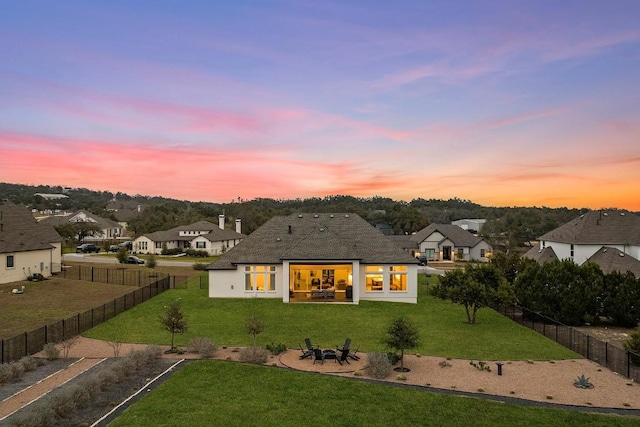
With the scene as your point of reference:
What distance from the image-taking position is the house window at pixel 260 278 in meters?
35.8

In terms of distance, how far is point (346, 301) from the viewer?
113 feet

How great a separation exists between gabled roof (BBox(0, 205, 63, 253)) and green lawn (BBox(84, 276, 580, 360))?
53.7 ft

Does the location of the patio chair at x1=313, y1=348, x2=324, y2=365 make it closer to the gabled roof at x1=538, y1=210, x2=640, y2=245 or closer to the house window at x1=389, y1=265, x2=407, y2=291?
the house window at x1=389, y1=265, x2=407, y2=291

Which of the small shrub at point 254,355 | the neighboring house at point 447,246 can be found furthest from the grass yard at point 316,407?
the neighboring house at point 447,246

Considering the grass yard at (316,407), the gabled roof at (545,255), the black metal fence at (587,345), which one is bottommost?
the black metal fence at (587,345)

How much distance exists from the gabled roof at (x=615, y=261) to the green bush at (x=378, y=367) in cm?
2766

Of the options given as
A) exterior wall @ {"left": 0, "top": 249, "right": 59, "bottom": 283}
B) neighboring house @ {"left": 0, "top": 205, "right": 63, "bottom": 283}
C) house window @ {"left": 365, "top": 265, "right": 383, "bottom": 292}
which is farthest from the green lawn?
neighboring house @ {"left": 0, "top": 205, "right": 63, "bottom": 283}

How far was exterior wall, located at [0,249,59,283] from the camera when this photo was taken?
3956 centimetres

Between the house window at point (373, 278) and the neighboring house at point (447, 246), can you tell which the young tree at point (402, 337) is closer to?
the house window at point (373, 278)

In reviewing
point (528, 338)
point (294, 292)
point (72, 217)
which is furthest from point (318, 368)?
point (72, 217)

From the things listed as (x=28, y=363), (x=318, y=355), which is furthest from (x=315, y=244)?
(x=28, y=363)

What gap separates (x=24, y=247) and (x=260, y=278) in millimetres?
23154

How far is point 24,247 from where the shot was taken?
41688 millimetres

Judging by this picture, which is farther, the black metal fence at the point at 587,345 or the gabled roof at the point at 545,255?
the gabled roof at the point at 545,255
